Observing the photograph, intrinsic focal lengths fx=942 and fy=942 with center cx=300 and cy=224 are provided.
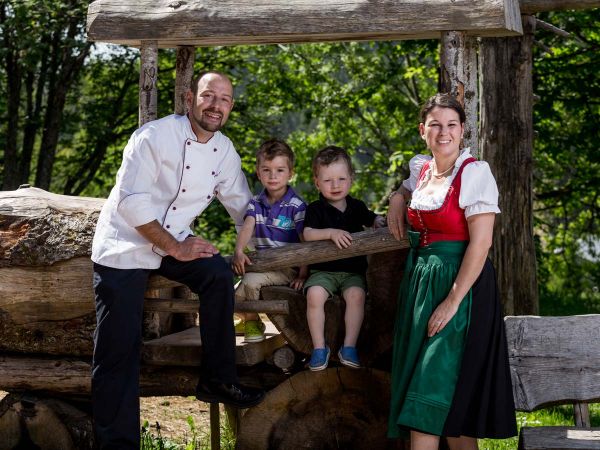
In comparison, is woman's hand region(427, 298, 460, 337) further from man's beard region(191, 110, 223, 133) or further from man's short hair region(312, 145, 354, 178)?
man's beard region(191, 110, 223, 133)

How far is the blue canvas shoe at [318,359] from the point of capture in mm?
4637

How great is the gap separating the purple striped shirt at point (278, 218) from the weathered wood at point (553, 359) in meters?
1.19

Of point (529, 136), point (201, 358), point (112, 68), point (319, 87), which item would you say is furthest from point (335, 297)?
point (319, 87)

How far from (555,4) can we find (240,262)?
372cm

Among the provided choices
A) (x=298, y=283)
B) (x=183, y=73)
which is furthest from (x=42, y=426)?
(x=183, y=73)

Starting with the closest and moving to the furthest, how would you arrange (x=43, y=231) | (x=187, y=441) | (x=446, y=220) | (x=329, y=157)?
1. (x=446, y=220)
2. (x=329, y=157)
3. (x=43, y=231)
4. (x=187, y=441)

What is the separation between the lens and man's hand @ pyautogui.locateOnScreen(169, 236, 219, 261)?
4520mm

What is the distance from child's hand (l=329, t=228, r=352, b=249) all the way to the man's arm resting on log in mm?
588

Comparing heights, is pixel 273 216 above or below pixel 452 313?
above

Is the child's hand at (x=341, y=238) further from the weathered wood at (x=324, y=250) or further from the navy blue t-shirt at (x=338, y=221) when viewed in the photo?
the navy blue t-shirt at (x=338, y=221)

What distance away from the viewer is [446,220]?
4.12m

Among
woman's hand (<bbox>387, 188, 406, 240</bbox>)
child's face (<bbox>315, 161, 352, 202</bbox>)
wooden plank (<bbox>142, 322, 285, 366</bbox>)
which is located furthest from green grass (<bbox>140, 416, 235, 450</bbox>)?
woman's hand (<bbox>387, 188, 406, 240</bbox>)

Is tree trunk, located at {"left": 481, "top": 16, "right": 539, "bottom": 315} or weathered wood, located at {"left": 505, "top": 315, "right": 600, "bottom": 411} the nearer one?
weathered wood, located at {"left": 505, "top": 315, "right": 600, "bottom": 411}

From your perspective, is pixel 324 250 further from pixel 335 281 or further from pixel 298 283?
pixel 298 283
